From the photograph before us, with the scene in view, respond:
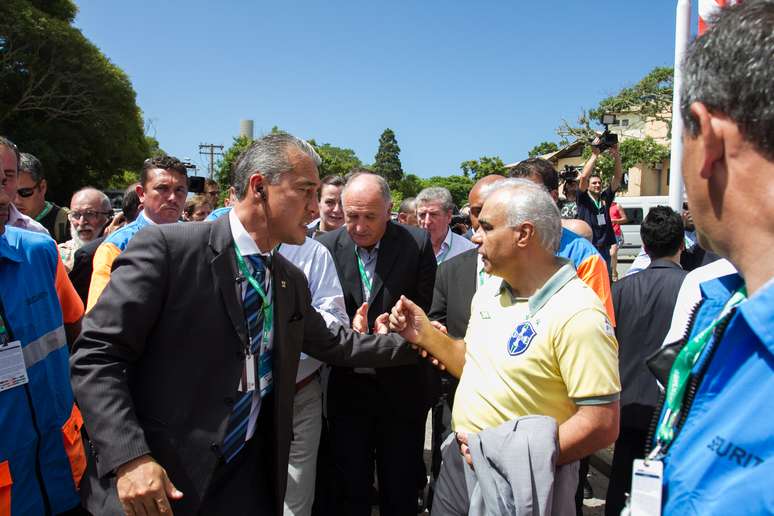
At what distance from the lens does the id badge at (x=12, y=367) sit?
212 cm

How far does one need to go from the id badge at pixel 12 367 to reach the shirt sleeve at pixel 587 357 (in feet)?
6.88

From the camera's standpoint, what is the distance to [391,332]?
10.5ft

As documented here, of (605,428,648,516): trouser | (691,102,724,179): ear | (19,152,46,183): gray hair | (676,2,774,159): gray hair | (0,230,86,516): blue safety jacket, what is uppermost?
(19,152,46,183): gray hair

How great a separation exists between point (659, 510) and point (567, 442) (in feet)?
3.28

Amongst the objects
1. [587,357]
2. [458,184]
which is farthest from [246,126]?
[587,357]

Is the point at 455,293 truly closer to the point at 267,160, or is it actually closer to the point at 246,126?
the point at 267,160

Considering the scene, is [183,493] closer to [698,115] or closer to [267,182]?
[267,182]

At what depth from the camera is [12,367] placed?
2.15 metres

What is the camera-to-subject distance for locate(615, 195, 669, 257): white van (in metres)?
22.1

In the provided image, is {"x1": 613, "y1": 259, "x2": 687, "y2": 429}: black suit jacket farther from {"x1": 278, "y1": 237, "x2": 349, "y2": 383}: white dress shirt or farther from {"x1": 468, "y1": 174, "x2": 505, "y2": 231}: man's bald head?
{"x1": 278, "y1": 237, "x2": 349, "y2": 383}: white dress shirt

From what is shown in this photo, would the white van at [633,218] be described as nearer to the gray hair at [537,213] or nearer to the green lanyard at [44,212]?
the green lanyard at [44,212]

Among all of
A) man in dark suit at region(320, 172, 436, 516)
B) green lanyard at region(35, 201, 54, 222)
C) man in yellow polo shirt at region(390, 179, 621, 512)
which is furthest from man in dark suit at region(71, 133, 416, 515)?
green lanyard at region(35, 201, 54, 222)

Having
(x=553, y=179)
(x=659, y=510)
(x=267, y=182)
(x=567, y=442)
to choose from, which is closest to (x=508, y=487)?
(x=567, y=442)

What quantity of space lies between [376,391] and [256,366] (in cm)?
148
